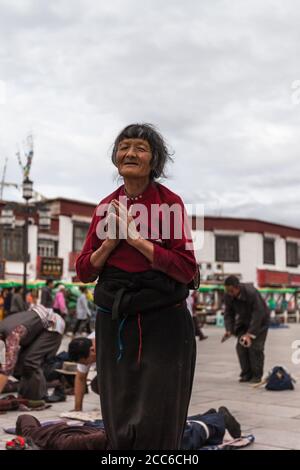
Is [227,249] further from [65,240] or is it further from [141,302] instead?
[141,302]

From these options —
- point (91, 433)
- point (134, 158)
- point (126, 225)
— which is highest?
point (134, 158)

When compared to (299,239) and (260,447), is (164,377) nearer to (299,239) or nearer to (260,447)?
(260,447)

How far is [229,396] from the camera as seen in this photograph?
6945mm

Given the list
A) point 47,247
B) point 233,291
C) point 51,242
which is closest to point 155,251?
point 233,291

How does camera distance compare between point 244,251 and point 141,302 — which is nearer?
point 141,302

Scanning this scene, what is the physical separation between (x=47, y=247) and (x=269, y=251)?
57.3ft

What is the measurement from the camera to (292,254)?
43.0 m

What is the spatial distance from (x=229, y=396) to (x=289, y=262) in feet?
120

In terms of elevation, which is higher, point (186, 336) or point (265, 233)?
point (265, 233)

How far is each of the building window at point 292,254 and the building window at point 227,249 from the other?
15.1 feet

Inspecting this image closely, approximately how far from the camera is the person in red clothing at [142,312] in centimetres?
222

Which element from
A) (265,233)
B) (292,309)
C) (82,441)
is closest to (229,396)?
(82,441)

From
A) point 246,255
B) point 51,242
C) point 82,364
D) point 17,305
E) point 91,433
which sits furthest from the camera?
point 246,255
